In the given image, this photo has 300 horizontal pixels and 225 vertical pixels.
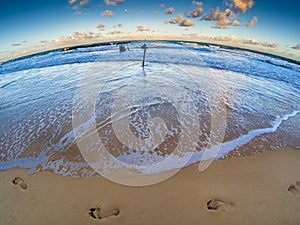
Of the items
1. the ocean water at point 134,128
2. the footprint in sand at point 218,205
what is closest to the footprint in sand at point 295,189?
the ocean water at point 134,128

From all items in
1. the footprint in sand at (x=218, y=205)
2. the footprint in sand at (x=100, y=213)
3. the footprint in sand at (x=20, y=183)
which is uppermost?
the footprint in sand at (x=20, y=183)

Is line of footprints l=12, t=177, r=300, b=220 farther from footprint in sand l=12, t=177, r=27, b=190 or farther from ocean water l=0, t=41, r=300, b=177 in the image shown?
ocean water l=0, t=41, r=300, b=177

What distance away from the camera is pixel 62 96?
283 inches

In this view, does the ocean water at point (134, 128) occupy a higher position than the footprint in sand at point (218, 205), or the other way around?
the ocean water at point (134, 128)

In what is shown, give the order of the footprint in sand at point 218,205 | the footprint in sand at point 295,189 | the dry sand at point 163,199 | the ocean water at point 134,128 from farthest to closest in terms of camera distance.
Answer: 1. the ocean water at point 134,128
2. the footprint in sand at point 295,189
3. the footprint in sand at point 218,205
4. the dry sand at point 163,199

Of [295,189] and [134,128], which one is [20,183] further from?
[295,189]

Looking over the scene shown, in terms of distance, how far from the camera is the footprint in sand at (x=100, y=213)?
7.61 ft

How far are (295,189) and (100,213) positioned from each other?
11.2 feet

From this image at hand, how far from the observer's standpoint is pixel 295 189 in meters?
2.82

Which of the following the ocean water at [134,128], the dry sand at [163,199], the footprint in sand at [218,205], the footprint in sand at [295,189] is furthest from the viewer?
the ocean water at [134,128]

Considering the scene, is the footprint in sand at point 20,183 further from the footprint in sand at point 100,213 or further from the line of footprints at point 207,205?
the footprint in sand at point 100,213

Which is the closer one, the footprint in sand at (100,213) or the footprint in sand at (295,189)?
the footprint in sand at (100,213)

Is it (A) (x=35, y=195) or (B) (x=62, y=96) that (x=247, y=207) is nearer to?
(A) (x=35, y=195)

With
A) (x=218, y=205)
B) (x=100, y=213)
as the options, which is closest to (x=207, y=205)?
(x=218, y=205)
